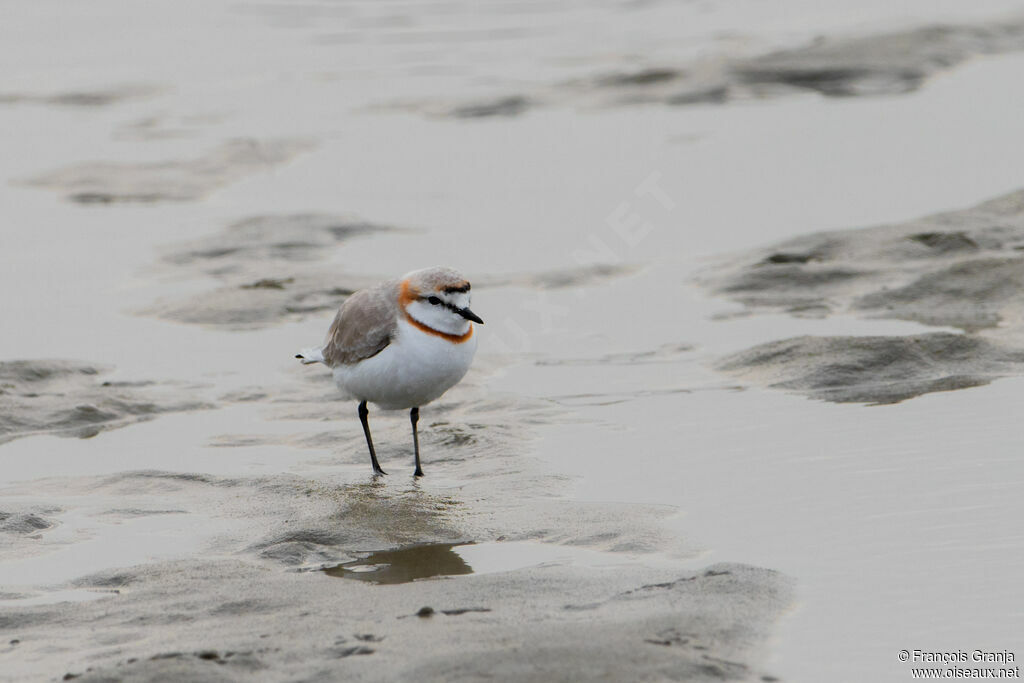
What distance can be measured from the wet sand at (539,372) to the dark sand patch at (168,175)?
0.07 metres

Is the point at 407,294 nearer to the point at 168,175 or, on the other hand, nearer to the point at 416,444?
the point at 416,444

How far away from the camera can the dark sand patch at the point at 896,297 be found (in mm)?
8195

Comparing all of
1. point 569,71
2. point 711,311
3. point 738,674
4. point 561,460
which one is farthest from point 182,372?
point 569,71

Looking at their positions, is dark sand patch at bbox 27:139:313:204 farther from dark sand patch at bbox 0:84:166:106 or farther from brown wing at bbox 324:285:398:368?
brown wing at bbox 324:285:398:368

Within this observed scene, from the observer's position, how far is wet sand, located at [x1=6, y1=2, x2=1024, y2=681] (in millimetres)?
4988

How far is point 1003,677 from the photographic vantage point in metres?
4.51

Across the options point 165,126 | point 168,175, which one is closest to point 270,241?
point 168,175

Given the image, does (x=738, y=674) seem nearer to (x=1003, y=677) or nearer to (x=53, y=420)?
(x=1003, y=677)

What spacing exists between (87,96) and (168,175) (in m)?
5.05

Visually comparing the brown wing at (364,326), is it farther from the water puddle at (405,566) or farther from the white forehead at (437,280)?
the water puddle at (405,566)

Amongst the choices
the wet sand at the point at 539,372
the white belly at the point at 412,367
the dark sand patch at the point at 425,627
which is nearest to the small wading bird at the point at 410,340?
the white belly at the point at 412,367

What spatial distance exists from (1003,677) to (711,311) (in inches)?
222

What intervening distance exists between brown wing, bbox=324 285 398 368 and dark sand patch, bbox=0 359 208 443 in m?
1.56

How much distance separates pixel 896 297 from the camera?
976cm
